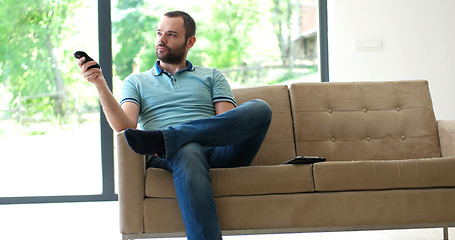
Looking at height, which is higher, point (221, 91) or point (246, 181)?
point (221, 91)

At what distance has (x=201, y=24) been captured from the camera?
13.2 feet

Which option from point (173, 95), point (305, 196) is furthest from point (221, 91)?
point (305, 196)

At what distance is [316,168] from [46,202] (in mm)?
2394

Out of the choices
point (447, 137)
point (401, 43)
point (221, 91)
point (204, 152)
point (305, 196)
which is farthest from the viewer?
point (401, 43)

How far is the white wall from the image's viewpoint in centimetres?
383

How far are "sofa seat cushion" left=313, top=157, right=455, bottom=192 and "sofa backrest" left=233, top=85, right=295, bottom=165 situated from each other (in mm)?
489

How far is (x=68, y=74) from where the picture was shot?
3959 mm

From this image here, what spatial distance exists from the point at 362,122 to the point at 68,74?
7.18 ft

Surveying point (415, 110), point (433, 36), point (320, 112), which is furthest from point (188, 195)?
point (433, 36)

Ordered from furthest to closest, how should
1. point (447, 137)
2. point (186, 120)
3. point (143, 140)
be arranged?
point (447, 137) → point (186, 120) → point (143, 140)

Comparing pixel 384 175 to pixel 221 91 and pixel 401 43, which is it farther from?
pixel 401 43

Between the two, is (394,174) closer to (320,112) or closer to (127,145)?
(320,112)

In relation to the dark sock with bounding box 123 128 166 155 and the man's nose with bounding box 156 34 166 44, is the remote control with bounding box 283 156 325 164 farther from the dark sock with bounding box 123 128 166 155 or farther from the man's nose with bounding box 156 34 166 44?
the man's nose with bounding box 156 34 166 44

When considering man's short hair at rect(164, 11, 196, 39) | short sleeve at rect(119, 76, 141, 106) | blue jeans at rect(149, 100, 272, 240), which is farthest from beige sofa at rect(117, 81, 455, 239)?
man's short hair at rect(164, 11, 196, 39)
